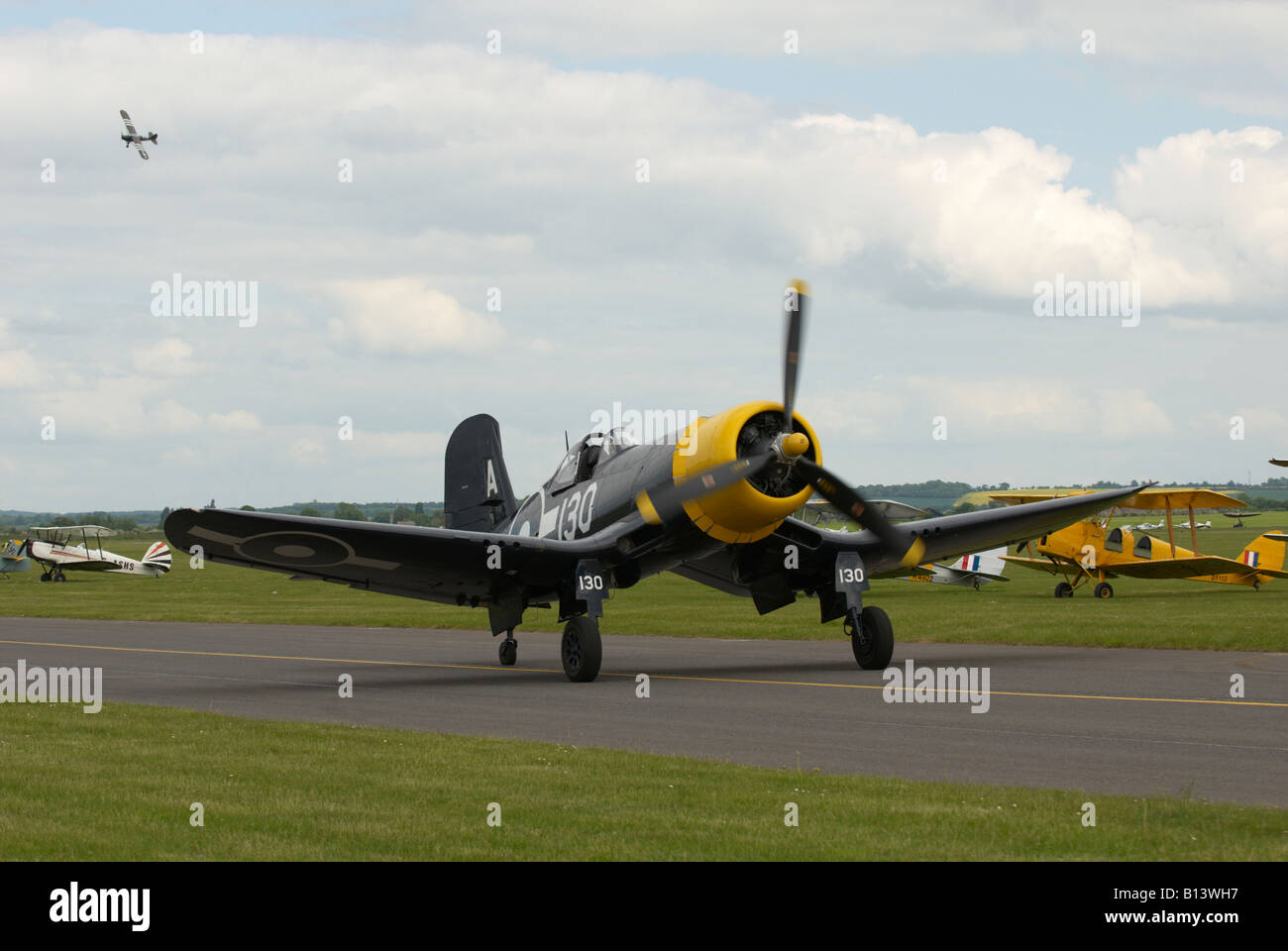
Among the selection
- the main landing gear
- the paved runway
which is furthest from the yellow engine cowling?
the main landing gear

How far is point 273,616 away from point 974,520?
75.9ft

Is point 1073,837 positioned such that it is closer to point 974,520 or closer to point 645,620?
point 974,520

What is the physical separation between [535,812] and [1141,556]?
32087 millimetres

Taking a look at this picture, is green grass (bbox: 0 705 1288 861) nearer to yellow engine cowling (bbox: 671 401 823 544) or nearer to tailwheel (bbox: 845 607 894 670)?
yellow engine cowling (bbox: 671 401 823 544)

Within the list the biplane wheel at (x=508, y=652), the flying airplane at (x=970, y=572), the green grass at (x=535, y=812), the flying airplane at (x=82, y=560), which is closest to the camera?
the green grass at (x=535, y=812)

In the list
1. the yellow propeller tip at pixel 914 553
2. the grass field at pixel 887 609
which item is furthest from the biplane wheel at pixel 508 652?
the grass field at pixel 887 609

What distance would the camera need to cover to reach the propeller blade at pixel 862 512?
16.9m

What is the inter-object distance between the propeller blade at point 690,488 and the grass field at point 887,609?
875 cm

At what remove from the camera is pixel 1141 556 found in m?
37.2

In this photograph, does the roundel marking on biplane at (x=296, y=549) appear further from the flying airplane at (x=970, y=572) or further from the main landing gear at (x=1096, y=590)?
→ the flying airplane at (x=970, y=572)

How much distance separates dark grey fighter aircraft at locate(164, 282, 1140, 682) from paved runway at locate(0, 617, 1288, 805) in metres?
1.20

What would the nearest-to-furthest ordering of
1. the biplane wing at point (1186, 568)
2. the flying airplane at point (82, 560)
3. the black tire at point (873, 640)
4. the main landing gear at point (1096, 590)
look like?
the black tire at point (873, 640), the main landing gear at point (1096, 590), the biplane wing at point (1186, 568), the flying airplane at point (82, 560)

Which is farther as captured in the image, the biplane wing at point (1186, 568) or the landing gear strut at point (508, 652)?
the biplane wing at point (1186, 568)

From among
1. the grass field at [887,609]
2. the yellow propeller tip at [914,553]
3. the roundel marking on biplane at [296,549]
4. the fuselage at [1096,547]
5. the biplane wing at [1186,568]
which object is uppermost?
the roundel marking on biplane at [296,549]
